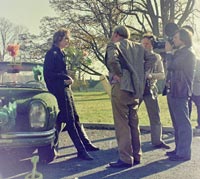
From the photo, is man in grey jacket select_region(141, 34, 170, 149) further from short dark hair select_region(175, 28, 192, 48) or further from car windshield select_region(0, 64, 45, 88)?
car windshield select_region(0, 64, 45, 88)

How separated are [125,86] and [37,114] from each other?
1104 mm

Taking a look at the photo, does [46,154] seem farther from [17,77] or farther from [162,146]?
[17,77]

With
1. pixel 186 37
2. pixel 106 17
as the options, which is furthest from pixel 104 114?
pixel 106 17

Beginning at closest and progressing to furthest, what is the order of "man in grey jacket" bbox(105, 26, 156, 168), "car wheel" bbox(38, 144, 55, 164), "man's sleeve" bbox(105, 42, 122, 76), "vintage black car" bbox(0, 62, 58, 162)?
"vintage black car" bbox(0, 62, 58, 162), "man's sleeve" bbox(105, 42, 122, 76), "man in grey jacket" bbox(105, 26, 156, 168), "car wheel" bbox(38, 144, 55, 164)

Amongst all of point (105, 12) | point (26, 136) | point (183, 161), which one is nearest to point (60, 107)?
point (26, 136)

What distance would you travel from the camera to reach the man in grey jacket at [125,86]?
4.05 metres

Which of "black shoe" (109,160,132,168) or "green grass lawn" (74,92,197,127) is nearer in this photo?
"black shoe" (109,160,132,168)

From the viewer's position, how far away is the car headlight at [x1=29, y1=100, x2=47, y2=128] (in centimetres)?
402

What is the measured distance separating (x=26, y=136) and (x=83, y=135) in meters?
1.28

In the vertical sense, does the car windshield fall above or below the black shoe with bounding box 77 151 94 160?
above

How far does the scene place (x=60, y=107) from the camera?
14.7 feet

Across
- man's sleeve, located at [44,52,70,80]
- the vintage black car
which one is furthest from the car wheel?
man's sleeve, located at [44,52,70,80]

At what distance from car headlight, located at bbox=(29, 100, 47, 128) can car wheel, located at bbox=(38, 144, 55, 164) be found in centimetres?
42

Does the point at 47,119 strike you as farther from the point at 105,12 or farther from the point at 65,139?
the point at 105,12
